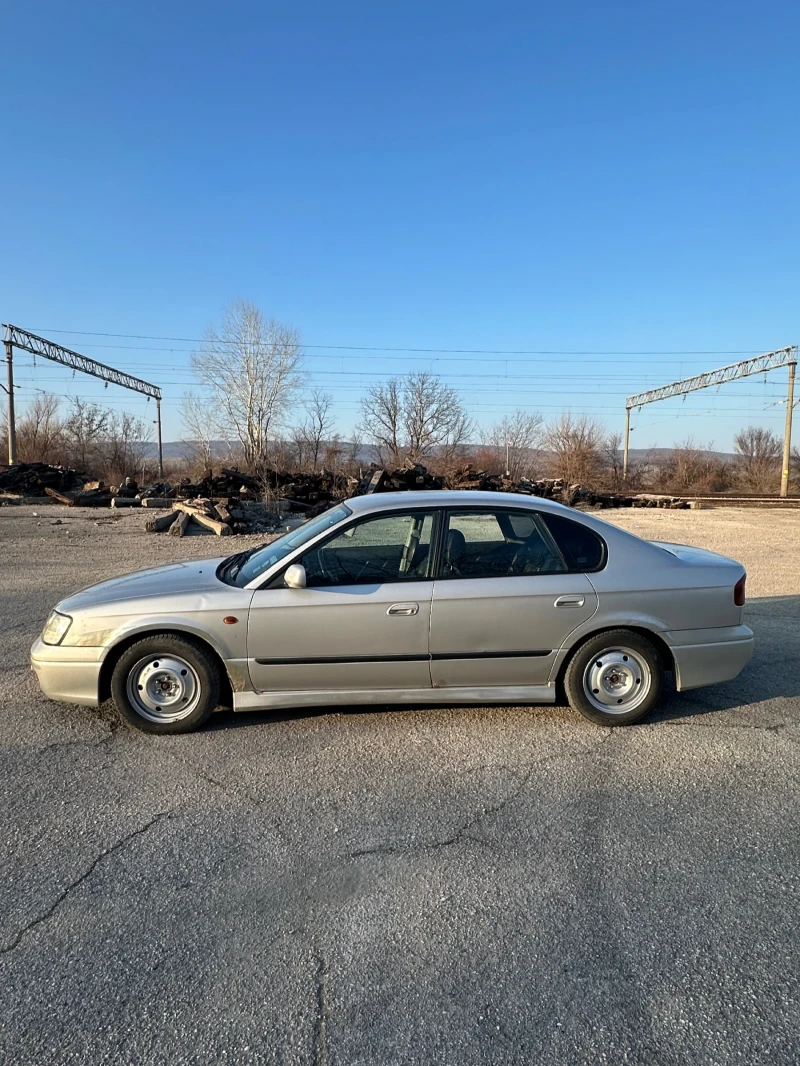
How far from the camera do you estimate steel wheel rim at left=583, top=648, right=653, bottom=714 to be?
170 inches

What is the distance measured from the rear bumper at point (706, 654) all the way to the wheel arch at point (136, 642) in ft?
9.81

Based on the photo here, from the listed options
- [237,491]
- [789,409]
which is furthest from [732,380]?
[237,491]

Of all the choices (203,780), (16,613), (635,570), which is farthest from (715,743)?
(16,613)

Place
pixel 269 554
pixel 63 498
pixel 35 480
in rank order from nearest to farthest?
pixel 269 554
pixel 63 498
pixel 35 480

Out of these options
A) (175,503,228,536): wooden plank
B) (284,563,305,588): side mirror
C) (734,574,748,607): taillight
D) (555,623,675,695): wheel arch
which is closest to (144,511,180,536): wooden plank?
(175,503,228,536): wooden plank

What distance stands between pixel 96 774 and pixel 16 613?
448 cm

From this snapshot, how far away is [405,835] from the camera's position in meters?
3.08

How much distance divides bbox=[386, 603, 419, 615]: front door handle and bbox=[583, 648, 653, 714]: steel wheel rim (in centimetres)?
125

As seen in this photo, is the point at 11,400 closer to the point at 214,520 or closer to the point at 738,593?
the point at 214,520

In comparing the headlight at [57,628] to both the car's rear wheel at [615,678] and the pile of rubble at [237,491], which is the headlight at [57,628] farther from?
the pile of rubble at [237,491]

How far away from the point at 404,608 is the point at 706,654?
2.13 metres

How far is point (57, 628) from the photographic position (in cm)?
423

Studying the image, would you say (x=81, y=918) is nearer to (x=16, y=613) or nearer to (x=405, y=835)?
(x=405, y=835)

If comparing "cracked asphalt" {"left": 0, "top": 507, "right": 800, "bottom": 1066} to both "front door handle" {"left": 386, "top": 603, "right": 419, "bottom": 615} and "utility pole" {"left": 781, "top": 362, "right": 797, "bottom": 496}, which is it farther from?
"utility pole" {"left": 781, "top": 362, "right": 797, "bottom": 496}
